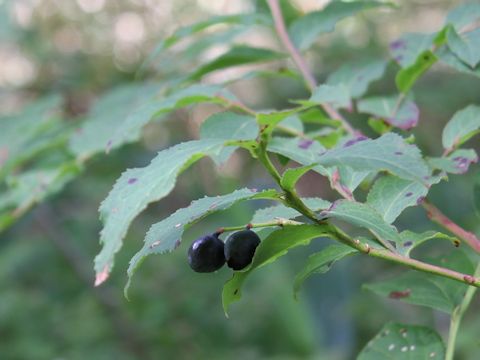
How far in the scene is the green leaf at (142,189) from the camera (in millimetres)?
504

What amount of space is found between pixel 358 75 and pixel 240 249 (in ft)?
1.74

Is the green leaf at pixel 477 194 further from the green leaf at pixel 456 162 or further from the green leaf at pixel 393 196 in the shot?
the green leaf at pixel 393 196

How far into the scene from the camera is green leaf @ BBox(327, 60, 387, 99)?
987 mm

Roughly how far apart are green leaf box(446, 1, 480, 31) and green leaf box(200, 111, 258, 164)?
1.03 feet

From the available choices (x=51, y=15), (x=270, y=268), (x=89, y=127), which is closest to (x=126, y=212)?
(x=89, y=127)

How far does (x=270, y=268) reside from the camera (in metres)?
3.38

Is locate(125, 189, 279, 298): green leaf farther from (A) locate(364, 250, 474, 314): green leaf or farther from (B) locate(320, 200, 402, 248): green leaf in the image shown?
(A) locate(364, 250, 474, 314): green leaf

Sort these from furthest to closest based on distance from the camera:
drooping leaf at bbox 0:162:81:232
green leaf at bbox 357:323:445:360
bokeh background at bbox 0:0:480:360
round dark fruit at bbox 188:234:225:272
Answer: bokeh background at bbox 0:0:480:360 < drooping leaf at bbox 0:162:81:232 < green leaf at bbox 357:323:445:360 < round dark fruit at bbox 188:234:225:272

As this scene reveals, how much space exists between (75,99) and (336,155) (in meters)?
2.68

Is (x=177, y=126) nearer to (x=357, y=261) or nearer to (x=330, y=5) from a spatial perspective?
(x=357, y=261)

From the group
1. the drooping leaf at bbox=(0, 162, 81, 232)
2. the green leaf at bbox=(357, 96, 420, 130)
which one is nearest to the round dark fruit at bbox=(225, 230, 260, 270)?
the green leaf at bbox=(357, 96, 420, 130)

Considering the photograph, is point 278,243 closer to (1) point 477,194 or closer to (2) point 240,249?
(2) point 240,249

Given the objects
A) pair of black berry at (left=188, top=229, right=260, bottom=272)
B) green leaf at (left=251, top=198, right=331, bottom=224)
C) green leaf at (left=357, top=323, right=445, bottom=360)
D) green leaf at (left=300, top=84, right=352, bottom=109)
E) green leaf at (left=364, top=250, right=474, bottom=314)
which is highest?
green leaf at (left=300, top=84, right=352, bottom=109)

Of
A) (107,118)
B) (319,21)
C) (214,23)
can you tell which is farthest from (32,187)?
(319,21)
